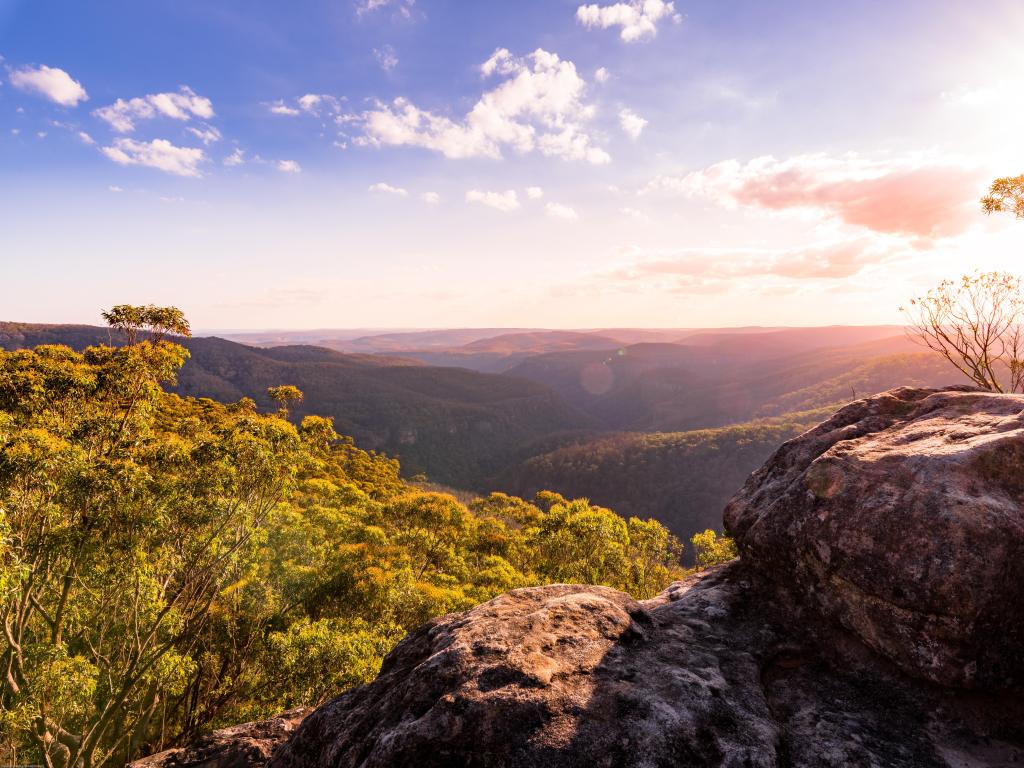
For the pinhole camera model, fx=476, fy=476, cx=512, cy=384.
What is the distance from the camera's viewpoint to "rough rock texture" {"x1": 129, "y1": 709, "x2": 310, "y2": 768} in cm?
1086

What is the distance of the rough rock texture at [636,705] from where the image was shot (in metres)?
6.07

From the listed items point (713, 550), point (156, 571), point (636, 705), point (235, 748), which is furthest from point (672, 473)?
point (636, 705)

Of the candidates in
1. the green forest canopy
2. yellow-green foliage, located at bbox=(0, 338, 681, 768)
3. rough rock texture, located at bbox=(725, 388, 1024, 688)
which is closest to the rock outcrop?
rough rock texture, located at bbox=(725, 388, 1024, 688)

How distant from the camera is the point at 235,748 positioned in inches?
442

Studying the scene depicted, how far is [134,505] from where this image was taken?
13688mm

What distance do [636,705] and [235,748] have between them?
1034 centimetres

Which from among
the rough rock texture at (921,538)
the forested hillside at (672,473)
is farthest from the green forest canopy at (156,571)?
the forested hillside at (672,473)

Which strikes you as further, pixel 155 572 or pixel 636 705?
pixel 155 572

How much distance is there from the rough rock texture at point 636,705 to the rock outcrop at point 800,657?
27 millimetres

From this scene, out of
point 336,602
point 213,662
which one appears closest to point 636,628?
point 336,602

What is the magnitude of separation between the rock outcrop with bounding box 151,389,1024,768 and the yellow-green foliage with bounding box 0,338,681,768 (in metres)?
8.97

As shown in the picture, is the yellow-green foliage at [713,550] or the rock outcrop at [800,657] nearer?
the rock outcrop at [800,657]

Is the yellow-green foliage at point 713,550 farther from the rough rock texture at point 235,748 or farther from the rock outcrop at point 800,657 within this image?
the rough rock texture at point 235,748

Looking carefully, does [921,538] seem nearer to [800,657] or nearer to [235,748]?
[800,657]
